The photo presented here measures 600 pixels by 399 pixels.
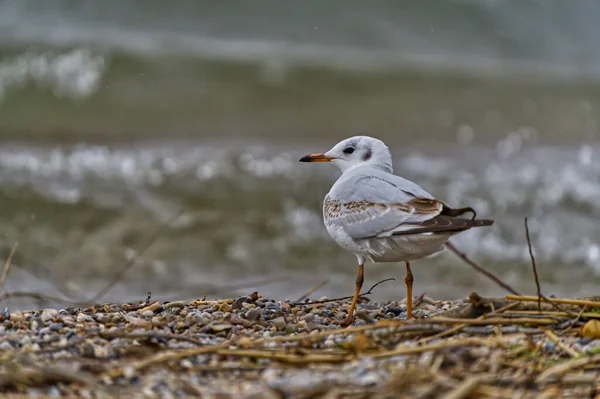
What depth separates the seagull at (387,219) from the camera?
389 centimetres

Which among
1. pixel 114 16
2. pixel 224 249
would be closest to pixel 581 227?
pixel 224 249

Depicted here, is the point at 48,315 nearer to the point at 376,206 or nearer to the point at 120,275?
the point at 120,275

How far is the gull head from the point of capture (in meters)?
4.67

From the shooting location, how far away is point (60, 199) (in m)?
9.38

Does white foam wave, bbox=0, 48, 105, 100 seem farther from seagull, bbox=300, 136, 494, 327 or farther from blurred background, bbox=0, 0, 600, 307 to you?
seagull, bbox=300, 136, 494, 327

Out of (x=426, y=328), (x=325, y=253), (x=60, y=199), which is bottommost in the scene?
(x=426, y=328)

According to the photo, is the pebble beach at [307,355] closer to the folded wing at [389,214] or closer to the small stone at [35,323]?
the small stone at [35,323]

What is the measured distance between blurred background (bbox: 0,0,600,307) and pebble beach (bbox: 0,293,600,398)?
207 centimetres

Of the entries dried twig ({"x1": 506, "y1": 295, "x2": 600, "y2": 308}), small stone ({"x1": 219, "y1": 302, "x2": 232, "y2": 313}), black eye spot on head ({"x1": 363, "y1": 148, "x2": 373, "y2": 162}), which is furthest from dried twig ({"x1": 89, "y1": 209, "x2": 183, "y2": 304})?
dried twig ({"x1": 506, "y1": 295, "x2": 600, "y2": 308})

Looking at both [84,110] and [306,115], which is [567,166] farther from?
[84,110]

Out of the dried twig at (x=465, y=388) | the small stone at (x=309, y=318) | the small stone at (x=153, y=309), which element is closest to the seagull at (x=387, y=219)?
the small stone at (x=309, y=318)

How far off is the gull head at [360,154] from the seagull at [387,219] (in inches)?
3.6

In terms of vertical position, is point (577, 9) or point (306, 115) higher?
point (577, 9)

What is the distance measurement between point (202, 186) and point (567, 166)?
438cm
